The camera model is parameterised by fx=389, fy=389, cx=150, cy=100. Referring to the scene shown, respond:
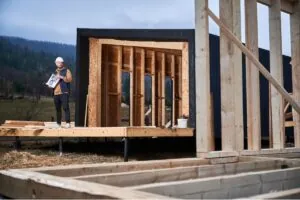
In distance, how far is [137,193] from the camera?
78.5 inches

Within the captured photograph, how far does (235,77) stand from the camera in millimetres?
4613

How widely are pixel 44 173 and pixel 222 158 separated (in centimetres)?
208

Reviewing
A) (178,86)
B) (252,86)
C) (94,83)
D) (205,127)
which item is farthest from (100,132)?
(178,86)

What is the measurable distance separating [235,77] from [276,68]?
3.65 ft

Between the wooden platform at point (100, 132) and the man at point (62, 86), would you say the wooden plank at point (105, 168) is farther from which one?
the man at point (62, 86)

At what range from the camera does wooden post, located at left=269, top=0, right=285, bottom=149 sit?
209 inches

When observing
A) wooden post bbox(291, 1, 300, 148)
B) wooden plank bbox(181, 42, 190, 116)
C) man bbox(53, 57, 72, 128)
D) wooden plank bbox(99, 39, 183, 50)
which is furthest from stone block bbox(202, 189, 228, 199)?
wooden plank bbox(99, 39, 183, 50)

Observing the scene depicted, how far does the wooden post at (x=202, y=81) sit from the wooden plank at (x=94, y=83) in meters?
7.14

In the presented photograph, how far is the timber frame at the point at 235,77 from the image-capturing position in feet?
14.0

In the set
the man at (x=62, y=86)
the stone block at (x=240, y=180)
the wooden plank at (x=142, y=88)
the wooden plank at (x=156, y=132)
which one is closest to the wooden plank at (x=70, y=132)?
the wooden plank at (x=156, y=132)

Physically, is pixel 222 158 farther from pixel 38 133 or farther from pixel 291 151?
pixel 38 133

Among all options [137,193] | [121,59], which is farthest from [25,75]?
[137,193]

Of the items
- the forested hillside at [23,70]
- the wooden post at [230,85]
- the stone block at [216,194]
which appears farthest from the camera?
the forested hillside at [23,70]

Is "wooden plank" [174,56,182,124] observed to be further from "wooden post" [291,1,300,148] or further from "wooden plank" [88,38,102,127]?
"wooden post" [291,1,300,148]
